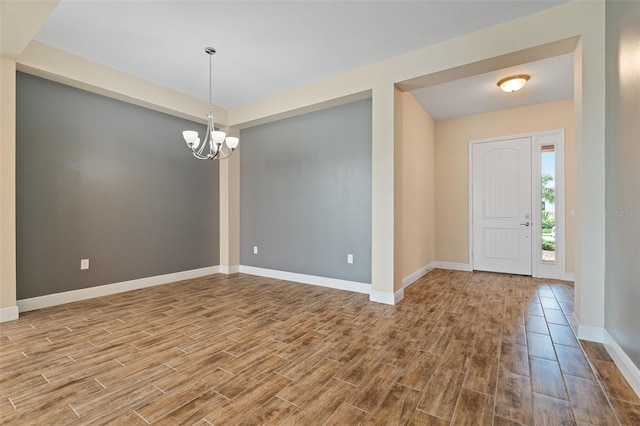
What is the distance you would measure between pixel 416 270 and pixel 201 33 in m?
4.49

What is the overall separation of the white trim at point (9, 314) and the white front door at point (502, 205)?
6.68 metres

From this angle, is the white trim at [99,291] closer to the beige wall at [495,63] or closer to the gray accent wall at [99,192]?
the gray accent wall at [99,192]

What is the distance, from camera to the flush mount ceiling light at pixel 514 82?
3799 mm

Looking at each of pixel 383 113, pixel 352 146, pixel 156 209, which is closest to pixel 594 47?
pixel 383 113

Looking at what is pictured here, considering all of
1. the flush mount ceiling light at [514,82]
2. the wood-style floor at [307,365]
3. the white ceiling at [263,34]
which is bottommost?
the wood-style floor at [307,365]

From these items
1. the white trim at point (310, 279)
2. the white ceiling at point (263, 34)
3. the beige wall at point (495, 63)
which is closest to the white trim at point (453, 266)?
the white trim at point (310, 279)

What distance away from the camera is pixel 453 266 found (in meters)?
5.59

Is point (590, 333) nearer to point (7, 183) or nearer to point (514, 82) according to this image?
point (514, 82)

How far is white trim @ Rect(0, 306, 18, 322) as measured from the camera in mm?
2866

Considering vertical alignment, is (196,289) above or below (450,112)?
below

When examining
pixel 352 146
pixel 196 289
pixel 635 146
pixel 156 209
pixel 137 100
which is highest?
pixel 137 100

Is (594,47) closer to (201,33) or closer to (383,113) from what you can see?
(383,113)

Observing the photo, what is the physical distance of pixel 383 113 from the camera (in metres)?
3.56

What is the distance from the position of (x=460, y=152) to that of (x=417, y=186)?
1493 mm
